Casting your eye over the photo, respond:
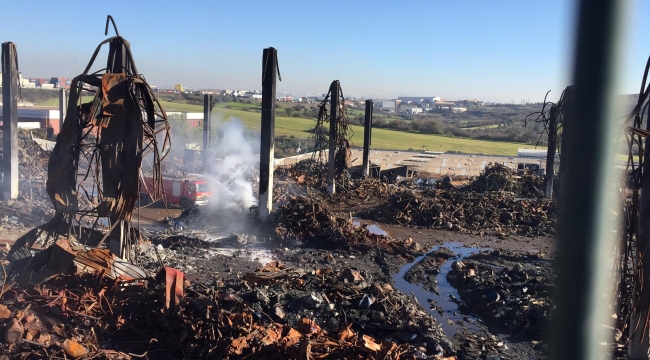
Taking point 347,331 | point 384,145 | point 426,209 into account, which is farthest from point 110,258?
point 384,145

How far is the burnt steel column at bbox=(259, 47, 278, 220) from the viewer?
49.7ft

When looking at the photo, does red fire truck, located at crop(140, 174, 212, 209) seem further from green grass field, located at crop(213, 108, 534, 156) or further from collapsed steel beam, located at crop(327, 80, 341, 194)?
green grass field, located at crop(213, 108, 534, 156)

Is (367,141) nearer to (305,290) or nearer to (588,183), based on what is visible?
(305,290)

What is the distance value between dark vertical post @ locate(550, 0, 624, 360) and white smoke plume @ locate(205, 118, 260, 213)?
1373 centimetres

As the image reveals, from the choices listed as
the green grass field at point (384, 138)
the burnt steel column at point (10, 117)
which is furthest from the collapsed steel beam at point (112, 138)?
the green grass field at point (384, 138)

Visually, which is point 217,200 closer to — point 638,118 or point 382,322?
point 382,322

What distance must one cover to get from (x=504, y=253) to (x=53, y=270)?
33.3ft

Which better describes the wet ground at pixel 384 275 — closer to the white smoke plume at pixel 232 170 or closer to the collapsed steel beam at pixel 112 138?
the collapsed steel beam at pixel 112 138

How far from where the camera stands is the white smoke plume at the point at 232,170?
675 inches

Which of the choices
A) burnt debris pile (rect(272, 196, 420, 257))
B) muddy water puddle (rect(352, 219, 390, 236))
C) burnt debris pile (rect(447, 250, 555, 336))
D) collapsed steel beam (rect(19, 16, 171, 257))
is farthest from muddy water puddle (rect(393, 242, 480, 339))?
collapsed steel beam (rect(19, 16, 171, 257))

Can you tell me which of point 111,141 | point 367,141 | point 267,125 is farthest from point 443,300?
point 367,141

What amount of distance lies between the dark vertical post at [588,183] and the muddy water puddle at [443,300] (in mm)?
5434

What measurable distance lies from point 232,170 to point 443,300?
15646mm

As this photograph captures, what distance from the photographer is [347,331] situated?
22.5 feet
